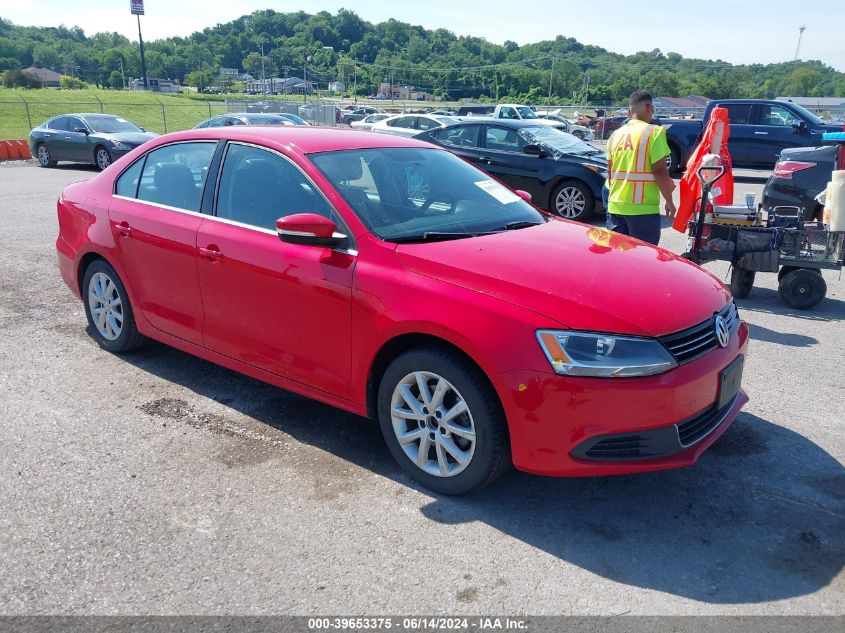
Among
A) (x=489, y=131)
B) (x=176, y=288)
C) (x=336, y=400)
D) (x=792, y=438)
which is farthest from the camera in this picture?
(x=489, y=131)

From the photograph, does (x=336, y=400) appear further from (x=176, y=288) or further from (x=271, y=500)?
(x=176, y=288)

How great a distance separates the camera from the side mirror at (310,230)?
11.8 ft

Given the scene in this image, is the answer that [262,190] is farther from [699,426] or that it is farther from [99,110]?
[99,110]

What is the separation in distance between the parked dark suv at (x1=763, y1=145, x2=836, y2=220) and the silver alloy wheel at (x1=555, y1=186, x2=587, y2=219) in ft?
9.82

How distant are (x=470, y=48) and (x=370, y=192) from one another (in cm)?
15953

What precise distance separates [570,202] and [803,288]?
201 inches

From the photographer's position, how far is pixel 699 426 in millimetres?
3238

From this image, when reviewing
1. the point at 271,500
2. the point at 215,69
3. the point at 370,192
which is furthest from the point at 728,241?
the point at 215,69

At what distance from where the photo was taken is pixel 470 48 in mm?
152875

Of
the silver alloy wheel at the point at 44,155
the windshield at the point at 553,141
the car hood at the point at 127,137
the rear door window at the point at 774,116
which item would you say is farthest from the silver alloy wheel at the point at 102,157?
the rear door window at the point at 774,116

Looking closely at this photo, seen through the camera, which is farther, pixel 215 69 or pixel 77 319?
pixel 215 69

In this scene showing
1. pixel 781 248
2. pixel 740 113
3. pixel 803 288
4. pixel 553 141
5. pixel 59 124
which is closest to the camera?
pixel 781 248

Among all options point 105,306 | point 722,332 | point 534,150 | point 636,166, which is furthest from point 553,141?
point 722,332

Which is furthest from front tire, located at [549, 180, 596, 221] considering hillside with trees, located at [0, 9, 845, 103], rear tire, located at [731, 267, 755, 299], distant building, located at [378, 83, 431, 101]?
distant building, located at [378, 83, 431, 101]
